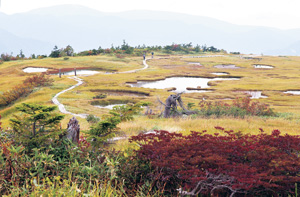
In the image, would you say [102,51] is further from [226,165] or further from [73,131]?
[226,165]

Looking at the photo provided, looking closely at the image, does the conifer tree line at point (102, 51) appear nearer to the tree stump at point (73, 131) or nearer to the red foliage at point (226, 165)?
the tree stump at point (73, 131)

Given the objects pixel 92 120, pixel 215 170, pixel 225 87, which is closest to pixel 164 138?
pixel 215 170

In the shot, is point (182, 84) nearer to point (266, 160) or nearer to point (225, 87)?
point (225, 87)

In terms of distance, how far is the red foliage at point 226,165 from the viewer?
19.5 feet

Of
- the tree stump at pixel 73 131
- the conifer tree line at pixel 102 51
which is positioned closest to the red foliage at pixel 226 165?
the tree stump at pixel 73 131

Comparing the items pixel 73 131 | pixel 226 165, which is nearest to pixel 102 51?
pixel 73 131

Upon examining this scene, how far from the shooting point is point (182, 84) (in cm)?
6838

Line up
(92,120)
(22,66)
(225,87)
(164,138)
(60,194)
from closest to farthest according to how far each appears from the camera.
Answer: (60,194)
(164,138)
(92,120)
(225,87)
(22,66)

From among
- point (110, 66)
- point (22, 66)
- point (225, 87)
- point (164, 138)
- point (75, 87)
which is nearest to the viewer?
point (164, 138)

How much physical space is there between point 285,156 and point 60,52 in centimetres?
11743

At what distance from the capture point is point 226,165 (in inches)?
245

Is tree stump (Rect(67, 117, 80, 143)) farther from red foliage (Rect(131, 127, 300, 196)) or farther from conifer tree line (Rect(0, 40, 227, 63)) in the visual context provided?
conifer tree line (Rect(0, 40, 227, 63))

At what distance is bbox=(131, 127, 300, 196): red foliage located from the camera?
5.93 m

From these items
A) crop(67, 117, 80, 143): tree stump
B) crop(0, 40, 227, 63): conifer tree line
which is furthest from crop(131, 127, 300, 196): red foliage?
crop(0, 40, 227, 63): conifer tree line
